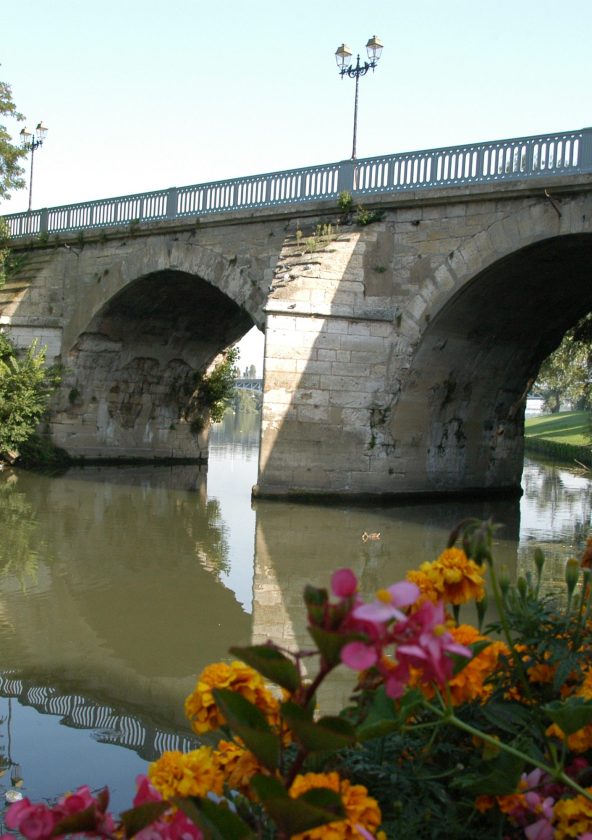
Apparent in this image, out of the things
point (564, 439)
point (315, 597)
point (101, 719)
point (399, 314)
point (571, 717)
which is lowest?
point (101, 719)

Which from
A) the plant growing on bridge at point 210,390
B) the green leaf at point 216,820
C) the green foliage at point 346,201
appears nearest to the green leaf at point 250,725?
the green leaf at point 216,820

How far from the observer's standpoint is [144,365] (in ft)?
74.8

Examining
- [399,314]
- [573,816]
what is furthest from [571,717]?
[399,314]

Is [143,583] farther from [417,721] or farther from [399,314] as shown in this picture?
[399,314]

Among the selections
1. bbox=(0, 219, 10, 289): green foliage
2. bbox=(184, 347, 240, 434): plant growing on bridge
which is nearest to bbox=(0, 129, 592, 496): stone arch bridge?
bbox=(0, 219, 10, 289): green foliage

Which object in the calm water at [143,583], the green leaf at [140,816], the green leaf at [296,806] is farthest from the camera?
the calm water at [143,583]

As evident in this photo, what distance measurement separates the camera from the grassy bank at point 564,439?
2986 cm

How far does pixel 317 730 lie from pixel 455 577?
2.22 feet

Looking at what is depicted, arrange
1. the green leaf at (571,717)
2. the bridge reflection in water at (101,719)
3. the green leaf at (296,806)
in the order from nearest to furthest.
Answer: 1. the green leaf at (296,806)
2. the green leaf at (571,717)
3. the bridge reflection in water at (101,719)

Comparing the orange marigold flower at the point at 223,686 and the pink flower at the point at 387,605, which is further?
the orange marigold flower at the point at 223,686

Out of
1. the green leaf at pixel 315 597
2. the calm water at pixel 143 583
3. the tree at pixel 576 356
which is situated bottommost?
the calm water at pixel 143 583

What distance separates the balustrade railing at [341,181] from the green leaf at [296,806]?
12994 mm

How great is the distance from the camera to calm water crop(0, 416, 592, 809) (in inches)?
187

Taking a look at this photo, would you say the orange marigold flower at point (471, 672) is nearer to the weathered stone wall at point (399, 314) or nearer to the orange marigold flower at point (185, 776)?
the orange marigold flower at point (185, 776)
